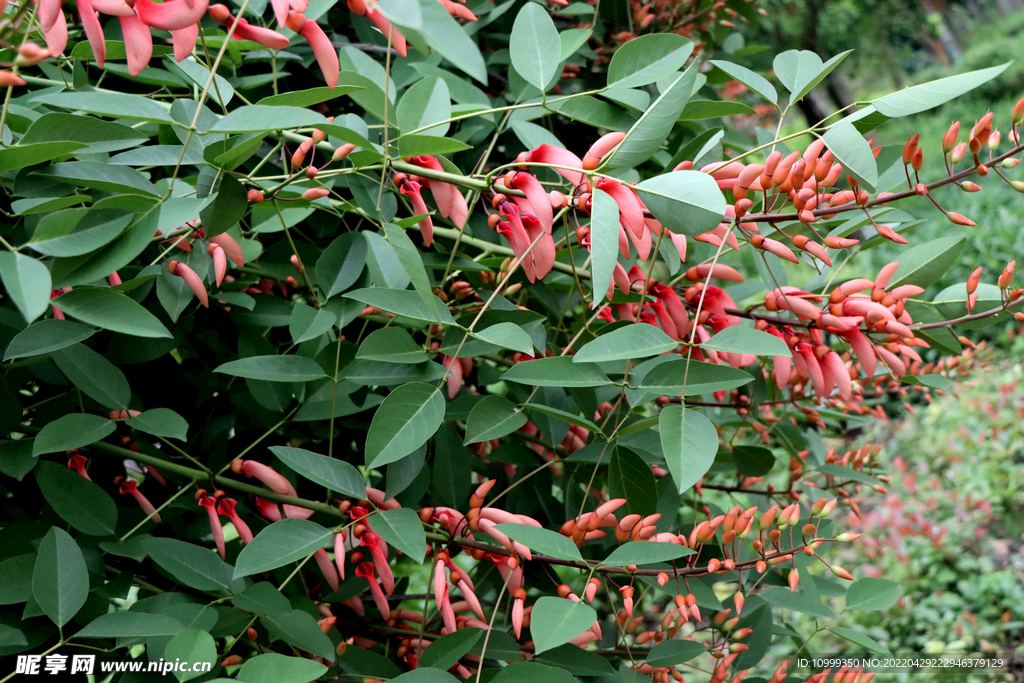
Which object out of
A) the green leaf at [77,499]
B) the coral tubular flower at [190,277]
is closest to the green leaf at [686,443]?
the coral tubular flower at [190,277]

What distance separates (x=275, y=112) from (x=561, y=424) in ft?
1.48

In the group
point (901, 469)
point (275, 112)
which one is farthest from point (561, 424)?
point (901, 469)

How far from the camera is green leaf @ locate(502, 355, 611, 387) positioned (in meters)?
0.58

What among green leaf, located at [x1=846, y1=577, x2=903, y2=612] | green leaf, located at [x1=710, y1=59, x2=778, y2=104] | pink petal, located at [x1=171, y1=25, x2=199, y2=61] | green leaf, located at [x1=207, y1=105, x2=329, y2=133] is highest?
pink petal, located at [x1=171, y1=25, x2=199, y2=61]

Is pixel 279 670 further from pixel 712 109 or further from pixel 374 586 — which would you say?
pixel 712 109

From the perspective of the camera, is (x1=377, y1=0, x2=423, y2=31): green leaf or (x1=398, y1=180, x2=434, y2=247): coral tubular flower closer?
(x1=377, y1=0, x2=423, y2=31): green leaf

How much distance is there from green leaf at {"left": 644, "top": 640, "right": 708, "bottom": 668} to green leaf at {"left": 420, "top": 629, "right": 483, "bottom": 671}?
0.62ft

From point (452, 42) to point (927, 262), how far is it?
0.61 meters

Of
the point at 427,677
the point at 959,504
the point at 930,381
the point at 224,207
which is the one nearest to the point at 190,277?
the point at 224,207

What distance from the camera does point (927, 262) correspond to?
75 centimetres

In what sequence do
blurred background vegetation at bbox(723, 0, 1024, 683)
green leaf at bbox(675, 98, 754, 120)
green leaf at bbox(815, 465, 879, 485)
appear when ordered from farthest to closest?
1. blurred background vegetation at bbox(723, 0, 1024, 683)
2. green leaf at bbox(815, 465, 879, 485)
3. green leaf at bbox(675, 98, 754, 120)

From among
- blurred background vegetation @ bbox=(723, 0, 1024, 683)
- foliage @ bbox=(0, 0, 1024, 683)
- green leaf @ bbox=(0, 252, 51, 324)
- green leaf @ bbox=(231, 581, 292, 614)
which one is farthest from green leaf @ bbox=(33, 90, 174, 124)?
blurred background vegetation @ bbox=(723, 0, 1024, 683)

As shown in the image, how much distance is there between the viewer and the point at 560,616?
21.2 inches

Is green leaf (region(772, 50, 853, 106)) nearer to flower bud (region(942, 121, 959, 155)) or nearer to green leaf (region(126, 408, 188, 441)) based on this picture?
flower bud (region(942, 121, 959, 155))
